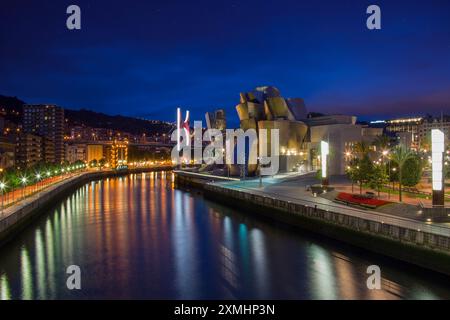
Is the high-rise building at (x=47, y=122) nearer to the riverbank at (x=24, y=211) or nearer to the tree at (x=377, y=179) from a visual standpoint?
the riverbank at (x=24, y=211)

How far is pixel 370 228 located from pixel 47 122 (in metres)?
A: 87.4

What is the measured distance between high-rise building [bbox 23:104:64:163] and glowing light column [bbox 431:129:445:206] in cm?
8383

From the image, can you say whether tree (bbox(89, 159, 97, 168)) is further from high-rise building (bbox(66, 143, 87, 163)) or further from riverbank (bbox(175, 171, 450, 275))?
riverbank (bbox(175, 171, 450, 275))

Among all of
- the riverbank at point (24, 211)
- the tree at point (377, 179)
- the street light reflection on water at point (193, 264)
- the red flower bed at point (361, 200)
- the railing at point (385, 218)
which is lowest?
the street light reflection on water at point (193, 264)

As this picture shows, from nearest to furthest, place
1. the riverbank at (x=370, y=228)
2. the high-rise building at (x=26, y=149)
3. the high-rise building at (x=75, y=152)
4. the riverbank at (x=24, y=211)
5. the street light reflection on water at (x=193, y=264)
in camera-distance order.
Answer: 1. the street light reflection on water at (x=193, y=264)
2. the riverbank at (x=370, y=228)
3. the riverbank at (x=24, y=211)
4. the high-rise building at (x=26, y=149)
5. the high-rise building at (x=75, y=152)

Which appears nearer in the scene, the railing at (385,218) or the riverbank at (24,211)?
the railing at (385,218)

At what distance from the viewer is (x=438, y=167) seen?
43.9 ft

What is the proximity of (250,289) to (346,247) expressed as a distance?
446cm

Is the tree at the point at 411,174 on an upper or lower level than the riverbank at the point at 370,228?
upper

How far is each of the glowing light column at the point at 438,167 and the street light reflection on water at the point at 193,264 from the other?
111 inches

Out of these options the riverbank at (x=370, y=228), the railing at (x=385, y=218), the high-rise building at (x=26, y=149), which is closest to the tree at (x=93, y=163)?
the high-rise building at (x=26, y=149)

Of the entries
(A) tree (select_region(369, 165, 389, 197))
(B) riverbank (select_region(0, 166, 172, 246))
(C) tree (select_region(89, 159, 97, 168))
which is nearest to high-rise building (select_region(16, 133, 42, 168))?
(C) tree (select_region(89, 159, 97, 168))

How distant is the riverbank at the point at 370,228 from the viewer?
10.6 meters
